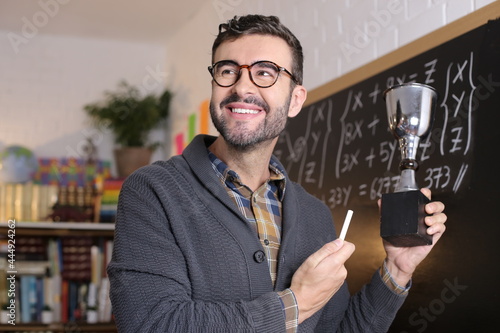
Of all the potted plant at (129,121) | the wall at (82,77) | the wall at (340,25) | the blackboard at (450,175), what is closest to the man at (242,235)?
the blackboard at (450,175)

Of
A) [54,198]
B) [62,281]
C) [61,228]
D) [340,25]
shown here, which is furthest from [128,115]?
[340,25]

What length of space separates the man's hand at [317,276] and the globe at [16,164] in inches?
134

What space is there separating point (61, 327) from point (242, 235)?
9.13ft

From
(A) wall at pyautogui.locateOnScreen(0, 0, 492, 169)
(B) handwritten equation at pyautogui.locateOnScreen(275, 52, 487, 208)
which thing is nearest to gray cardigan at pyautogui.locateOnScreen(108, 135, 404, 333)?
(B) handwritten equation at pyautogui.locateOnScreen(275, 52, 487, 208)

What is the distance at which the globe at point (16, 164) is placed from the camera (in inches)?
166

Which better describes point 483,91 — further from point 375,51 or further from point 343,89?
point 343,89

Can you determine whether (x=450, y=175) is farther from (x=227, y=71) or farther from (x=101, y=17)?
(x=101, y=17)

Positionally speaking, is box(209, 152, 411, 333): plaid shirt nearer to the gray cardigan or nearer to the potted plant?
the gray cardigan

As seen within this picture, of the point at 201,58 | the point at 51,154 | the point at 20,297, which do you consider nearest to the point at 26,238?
the point at 20,297

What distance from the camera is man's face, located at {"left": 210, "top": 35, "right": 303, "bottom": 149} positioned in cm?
146

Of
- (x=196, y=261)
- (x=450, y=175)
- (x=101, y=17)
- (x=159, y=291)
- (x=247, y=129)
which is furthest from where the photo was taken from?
(x=101, y=17)

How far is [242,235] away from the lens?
4.48 ft

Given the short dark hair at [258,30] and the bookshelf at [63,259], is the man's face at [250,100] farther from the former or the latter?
the bookshelf at [63,259]

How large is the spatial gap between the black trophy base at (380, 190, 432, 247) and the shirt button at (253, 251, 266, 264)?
295 mm
